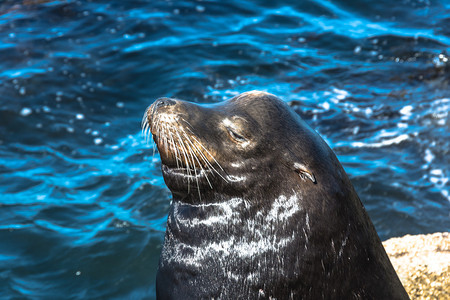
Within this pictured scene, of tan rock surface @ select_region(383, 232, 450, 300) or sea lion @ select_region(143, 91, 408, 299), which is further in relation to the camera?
tan rock surface @ select_region(383, 232, 450, 300)

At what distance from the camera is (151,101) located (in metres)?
10.8

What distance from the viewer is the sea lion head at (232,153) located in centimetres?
430

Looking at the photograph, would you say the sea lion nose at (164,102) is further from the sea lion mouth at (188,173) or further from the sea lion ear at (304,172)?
the sea lion ear at (304,172)

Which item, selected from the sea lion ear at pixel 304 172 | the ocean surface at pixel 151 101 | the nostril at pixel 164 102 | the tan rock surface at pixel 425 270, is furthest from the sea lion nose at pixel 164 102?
the ocean surface at pixel 151 101

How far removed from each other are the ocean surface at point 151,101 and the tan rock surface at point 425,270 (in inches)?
71.6

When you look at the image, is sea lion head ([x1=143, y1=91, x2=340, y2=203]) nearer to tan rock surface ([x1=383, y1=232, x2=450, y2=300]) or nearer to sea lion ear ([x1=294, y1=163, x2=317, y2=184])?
sea lion ear ([x1=294, y1=163, x2=317, y2=184])

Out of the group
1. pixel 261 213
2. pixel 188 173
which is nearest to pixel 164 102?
pixel 188 173

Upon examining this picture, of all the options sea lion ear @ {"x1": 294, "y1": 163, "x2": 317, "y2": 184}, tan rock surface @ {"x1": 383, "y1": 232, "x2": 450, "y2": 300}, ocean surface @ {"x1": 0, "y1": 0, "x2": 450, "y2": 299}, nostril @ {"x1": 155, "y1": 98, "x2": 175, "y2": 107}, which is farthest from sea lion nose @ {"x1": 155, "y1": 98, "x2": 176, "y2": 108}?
ocean surface @ {"x1": 0, "y1": 0, "x2": 450, "y2": 299}

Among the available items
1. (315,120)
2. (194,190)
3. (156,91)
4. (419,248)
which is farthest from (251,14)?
(194,190)

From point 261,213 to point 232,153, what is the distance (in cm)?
45

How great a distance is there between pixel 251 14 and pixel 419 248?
9039mm

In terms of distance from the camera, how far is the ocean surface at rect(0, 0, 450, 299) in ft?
25.5

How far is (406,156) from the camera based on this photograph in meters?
9.33

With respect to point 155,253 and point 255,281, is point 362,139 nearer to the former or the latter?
point 155,253
